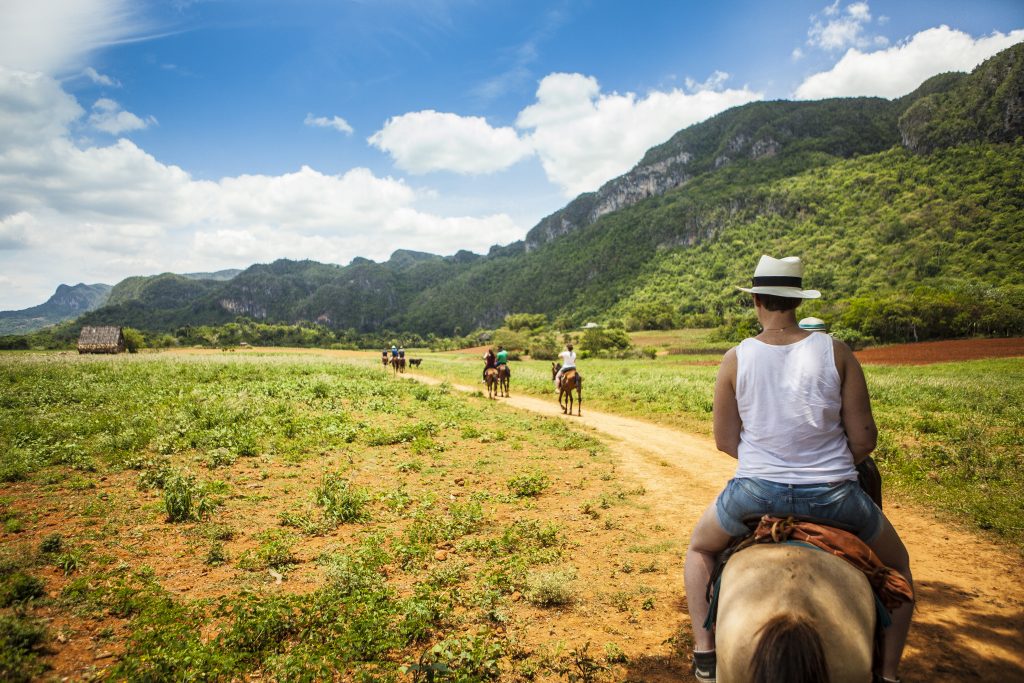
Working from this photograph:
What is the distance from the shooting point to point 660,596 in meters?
5.29

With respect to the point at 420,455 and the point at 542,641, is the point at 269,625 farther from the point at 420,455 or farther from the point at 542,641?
the point at 420,455

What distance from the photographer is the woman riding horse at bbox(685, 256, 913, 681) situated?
8.86ft

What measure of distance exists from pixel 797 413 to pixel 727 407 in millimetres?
471

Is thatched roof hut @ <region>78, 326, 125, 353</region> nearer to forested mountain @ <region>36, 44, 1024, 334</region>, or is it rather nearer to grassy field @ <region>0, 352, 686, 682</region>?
grassy field @ <region>0, 352, 686, 682</region>

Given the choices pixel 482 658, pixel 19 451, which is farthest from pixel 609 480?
pixel 19 451

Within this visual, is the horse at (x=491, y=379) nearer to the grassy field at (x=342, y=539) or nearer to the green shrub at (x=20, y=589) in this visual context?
the grassy field at (x=342, y=539)

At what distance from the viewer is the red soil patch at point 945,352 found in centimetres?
3516

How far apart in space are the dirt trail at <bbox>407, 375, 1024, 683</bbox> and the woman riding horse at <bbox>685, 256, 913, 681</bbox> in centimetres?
248

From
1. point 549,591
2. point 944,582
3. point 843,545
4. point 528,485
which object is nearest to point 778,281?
point 843,545

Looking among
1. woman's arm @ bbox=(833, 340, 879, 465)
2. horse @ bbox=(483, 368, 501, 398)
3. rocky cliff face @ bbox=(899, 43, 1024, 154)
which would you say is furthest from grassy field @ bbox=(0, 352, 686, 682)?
rocky cliff face @ bbox=(899, 43, 1024, 154)

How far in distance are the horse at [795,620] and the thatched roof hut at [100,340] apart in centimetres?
7143

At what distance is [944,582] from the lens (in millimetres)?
5668

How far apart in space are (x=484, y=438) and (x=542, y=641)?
28.2 ft

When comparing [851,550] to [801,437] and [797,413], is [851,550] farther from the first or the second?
[797,413]
